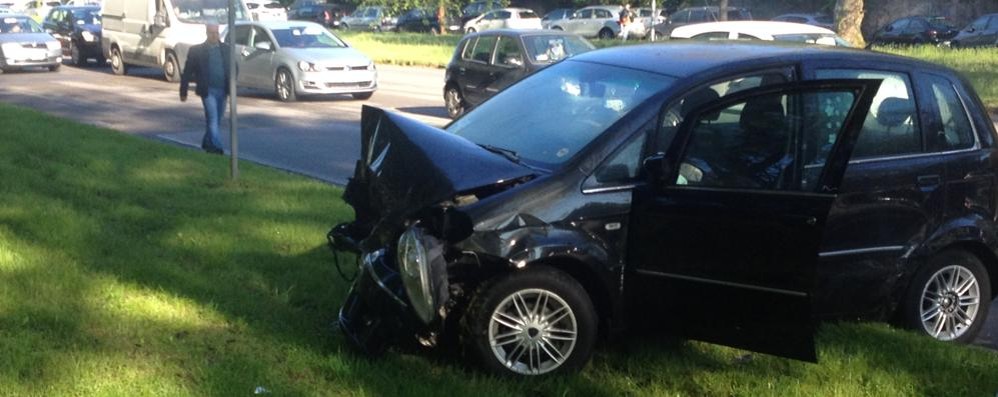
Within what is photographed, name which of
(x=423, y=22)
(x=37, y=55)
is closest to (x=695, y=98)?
(x=37, y=55)

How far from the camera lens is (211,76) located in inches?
589

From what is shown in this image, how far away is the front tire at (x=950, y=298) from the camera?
6.61m

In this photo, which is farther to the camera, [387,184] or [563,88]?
[563,88]

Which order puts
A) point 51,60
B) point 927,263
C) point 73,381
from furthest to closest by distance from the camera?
point 51,60
point 927,263
point 73,381

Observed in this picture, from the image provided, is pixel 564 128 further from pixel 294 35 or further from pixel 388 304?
pixel 294 35

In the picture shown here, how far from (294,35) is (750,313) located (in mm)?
20816

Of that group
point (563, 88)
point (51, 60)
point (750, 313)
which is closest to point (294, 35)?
point (51, 60)

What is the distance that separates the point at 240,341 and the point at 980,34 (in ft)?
129

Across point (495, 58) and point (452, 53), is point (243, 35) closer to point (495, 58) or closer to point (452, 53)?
point (452, 53)

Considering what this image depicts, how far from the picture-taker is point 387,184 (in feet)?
19.8

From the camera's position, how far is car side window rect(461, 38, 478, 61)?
20859 millimetres

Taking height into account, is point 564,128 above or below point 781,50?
below

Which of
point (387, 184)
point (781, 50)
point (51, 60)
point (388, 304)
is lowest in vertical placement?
point (51, 60)

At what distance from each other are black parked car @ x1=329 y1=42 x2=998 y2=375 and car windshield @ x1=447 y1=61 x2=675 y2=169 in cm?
2
